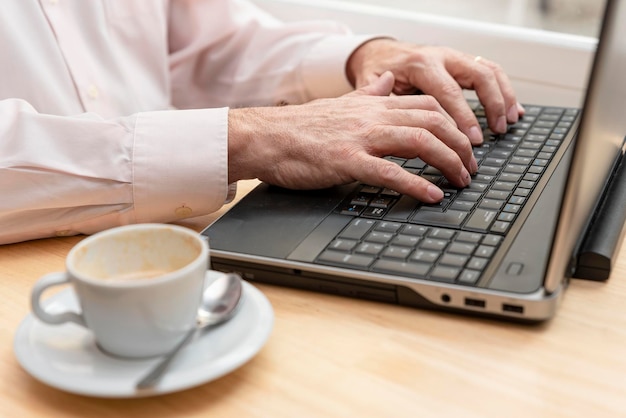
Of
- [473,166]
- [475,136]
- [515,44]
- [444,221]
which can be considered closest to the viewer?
[444,221]

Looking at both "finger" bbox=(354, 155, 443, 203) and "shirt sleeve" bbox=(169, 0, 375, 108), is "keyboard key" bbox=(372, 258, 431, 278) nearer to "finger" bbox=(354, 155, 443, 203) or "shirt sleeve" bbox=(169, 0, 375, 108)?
"finger" bbox=(354, 155, 443, 203)

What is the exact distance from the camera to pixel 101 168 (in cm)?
78

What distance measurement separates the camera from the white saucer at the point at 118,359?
524 mm

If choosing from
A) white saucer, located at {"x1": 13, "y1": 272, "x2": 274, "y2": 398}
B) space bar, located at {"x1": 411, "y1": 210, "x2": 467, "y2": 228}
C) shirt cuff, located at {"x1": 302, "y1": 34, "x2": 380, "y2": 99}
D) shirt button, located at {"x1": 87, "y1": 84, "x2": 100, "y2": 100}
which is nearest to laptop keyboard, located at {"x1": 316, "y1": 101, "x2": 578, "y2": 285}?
space bar, located at {"x1": 411, "y1": 210, "x2": 467, "y2": 228}

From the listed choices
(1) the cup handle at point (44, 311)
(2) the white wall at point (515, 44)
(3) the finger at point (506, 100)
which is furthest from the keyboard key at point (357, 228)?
(2) the white wall at point (515, 44)

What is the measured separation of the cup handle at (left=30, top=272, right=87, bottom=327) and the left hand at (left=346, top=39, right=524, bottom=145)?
55 centimetres

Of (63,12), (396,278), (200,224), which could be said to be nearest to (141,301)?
(396,278)

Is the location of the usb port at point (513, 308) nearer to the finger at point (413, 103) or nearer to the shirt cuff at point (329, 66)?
the finger at point (413, 103)

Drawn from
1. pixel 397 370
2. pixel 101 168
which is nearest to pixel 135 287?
pixel 397 370

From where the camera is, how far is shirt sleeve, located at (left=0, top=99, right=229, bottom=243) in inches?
30.5

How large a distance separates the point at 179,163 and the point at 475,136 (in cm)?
37

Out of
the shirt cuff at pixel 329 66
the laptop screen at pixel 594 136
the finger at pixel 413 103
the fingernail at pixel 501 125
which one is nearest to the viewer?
the laptop screen at pixel 594 136

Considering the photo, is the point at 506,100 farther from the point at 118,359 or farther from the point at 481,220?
the point at 118,359

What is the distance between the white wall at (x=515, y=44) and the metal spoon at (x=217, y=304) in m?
0.80
